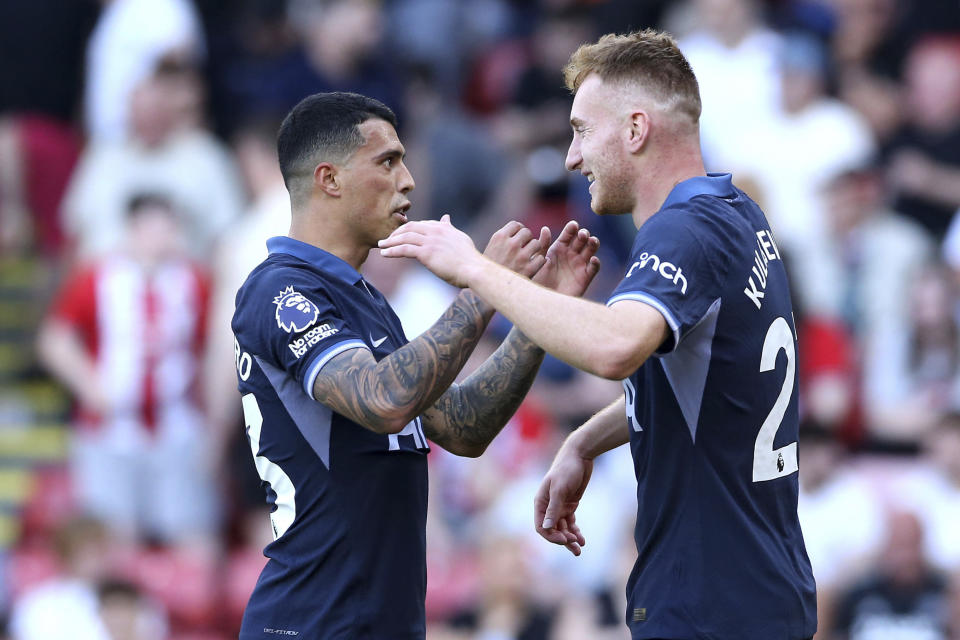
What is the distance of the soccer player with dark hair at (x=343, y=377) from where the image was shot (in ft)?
14.8

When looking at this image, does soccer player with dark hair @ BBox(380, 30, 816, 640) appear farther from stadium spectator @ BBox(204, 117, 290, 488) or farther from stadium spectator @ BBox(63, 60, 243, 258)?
stadium spectator @ BBox(63, 60, 243, 258)

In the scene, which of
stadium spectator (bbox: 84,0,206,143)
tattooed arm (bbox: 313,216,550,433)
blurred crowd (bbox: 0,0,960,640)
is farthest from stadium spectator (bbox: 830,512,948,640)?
stadium spectator (bbox: 84,0,206,143)

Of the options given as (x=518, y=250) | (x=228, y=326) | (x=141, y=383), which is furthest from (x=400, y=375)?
(x=141, y=383)

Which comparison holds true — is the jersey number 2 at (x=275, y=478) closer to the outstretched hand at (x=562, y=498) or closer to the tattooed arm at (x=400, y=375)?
the tattooed arm at (x=400, y=375)

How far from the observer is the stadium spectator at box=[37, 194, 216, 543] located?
9875mm

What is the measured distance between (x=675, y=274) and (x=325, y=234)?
4.12 feet

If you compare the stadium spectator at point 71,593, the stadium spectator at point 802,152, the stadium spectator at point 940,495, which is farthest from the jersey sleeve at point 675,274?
the stadium spectator at point 71,593

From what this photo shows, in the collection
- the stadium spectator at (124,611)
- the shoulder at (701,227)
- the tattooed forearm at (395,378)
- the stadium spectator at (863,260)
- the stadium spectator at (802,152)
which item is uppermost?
the stadium spectator at (802,152)

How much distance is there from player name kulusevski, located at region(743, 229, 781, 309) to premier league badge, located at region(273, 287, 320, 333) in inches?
51.0

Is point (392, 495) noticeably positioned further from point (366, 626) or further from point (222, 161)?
point (222, 161)

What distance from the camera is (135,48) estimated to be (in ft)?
38.2

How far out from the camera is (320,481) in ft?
15.2

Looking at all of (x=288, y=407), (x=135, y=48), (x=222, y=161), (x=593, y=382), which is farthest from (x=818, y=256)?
(x=288, y=407)

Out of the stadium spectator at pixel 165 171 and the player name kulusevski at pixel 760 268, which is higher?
the stadium spectator at pixel 165 171
